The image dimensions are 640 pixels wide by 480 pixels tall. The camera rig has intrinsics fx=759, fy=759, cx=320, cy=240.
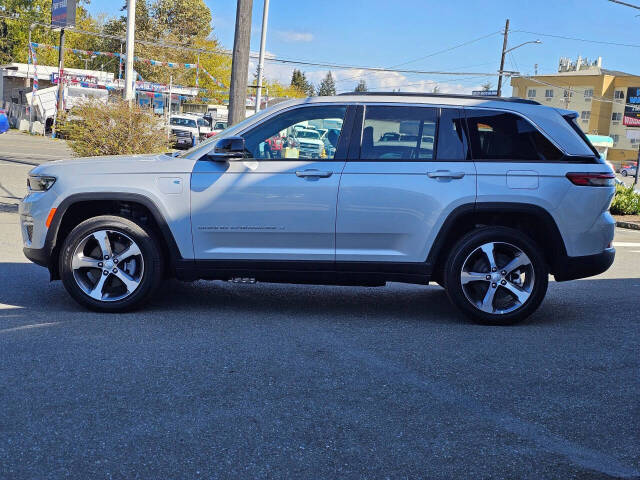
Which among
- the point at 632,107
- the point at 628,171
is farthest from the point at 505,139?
the point at 632,107

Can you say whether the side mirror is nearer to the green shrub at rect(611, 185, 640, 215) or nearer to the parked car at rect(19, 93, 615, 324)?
the parked car at rect(19, 93, 615, 324)

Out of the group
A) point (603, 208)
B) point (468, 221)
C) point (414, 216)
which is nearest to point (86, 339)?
point (414, 216)

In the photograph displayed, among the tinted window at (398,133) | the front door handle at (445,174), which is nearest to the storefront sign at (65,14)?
the tinted window at (398,133)

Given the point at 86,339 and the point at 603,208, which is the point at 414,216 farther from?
the point at 86,339

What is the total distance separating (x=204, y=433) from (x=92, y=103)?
9836 mm

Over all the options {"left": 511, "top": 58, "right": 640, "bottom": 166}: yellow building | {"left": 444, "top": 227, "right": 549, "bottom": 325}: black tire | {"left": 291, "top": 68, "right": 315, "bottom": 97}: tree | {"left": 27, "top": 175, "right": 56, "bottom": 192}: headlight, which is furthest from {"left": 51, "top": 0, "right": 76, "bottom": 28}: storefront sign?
{"left": 291, "top": 68, "right": 315, "bottom": 97}: tree

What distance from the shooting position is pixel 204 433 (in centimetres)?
379

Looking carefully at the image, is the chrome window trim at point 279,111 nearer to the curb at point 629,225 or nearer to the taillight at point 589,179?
the taillight at point 589,179

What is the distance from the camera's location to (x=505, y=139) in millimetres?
6328

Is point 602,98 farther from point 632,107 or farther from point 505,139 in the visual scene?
point 505,139

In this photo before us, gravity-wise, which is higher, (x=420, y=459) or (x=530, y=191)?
(x=530, y=191)

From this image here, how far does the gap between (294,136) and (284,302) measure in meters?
1.62

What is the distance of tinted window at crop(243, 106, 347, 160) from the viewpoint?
6.26m

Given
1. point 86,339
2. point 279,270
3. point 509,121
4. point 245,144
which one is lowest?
point 86,339
